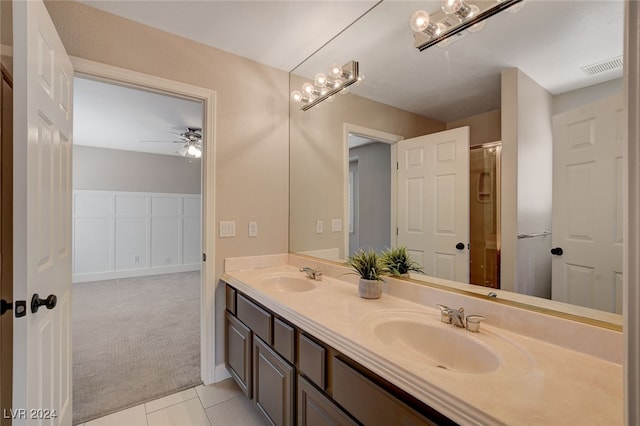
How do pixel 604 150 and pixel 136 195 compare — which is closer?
pixel 604 150

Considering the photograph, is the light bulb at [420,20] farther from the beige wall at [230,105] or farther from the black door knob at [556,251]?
the beige wall at [230,105]

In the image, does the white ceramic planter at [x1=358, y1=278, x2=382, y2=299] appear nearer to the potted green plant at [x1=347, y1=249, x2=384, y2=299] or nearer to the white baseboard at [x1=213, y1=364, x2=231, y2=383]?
the potted green plant at [x1=347, y1=249, x2=384, y2=299]

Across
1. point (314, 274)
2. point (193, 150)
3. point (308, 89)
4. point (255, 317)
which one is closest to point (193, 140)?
point (193, 150)

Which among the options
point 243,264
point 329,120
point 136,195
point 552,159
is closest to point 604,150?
point 552,159

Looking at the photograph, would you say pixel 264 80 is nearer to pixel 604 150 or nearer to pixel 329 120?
pixel 329 120

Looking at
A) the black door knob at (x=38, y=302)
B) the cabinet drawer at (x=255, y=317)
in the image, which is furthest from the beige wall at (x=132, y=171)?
the black door knob at (x=38, y=302)

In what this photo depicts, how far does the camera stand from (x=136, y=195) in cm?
543

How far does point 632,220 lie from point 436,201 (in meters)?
1.09

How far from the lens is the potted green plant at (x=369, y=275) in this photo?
1.42 metres

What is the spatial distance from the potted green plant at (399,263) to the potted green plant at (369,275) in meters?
0.05

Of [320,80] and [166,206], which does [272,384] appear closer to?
[320,80]

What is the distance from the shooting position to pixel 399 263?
4.95 feet

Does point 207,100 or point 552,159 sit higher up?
point 207,100

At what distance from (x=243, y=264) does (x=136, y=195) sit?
14.7 feet
